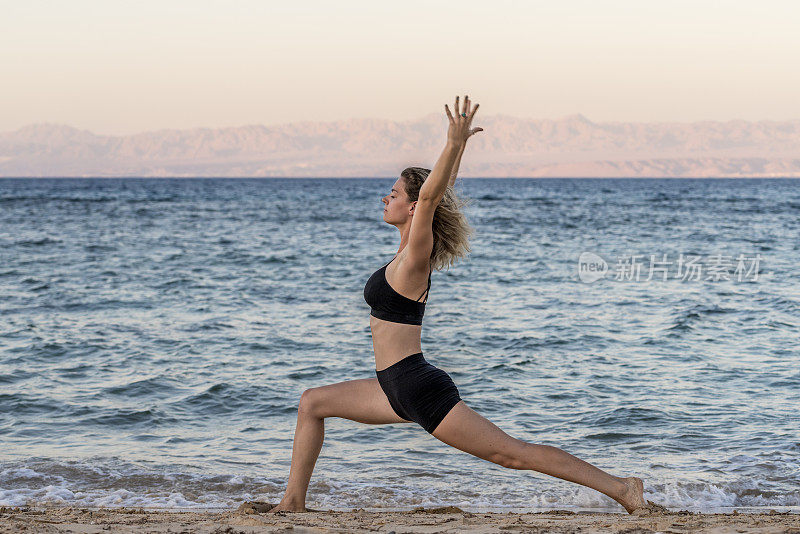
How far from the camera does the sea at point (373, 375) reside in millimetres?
6293

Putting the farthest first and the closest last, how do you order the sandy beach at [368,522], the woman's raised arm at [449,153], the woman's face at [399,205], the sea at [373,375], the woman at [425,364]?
the sea at [373,375]
the woman's face at [399,205]
the woman at [425,364]
the sandy beach at [368,522]
the woman's raised arm at [449,153]

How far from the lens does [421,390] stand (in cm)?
436

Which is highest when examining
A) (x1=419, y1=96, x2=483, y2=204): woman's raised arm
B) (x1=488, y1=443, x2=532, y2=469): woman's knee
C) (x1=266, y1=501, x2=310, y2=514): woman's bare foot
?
(x1=419, y1=96, x2=483, y2=204): woman's raised arm

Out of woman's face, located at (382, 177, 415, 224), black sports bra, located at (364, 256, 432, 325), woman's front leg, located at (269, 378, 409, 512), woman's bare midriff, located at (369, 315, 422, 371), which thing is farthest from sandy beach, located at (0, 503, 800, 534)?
woman's face, located at (382, 177, 415, 224)

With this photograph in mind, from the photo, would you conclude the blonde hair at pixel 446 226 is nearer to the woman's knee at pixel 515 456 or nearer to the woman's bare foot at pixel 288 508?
the woman's knee at pixel 515 456

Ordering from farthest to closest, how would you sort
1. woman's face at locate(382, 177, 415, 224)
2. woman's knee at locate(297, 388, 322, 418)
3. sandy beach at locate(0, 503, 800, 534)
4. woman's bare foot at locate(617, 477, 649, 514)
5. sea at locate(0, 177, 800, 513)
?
1. sea at locate(0, 177, 800, 513)
2. woman's knee at locate(297, 388, 322, 418)
3. woman's bare foot at locate(617, 477, 649, 514)
4. woman's face at locate(382, 177, 415, 224)
5. sandy beach at locate(0, 503, 800, 534)

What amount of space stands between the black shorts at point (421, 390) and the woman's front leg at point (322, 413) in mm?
220

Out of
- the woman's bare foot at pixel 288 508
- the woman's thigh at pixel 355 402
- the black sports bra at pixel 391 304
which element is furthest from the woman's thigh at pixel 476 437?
the woman's bare foot at pixel 288 508

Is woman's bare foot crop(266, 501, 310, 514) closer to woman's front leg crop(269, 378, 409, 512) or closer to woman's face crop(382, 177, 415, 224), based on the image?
woman's front leg crop(269, 378, 409, 512)

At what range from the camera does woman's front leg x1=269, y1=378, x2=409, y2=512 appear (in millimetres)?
4664

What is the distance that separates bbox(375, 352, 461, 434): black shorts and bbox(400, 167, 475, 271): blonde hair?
0.55 m

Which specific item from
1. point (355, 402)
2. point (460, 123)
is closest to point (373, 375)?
point (355, 402)

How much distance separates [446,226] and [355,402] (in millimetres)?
1131

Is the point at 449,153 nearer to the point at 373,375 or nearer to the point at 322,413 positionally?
the point at 322,413
